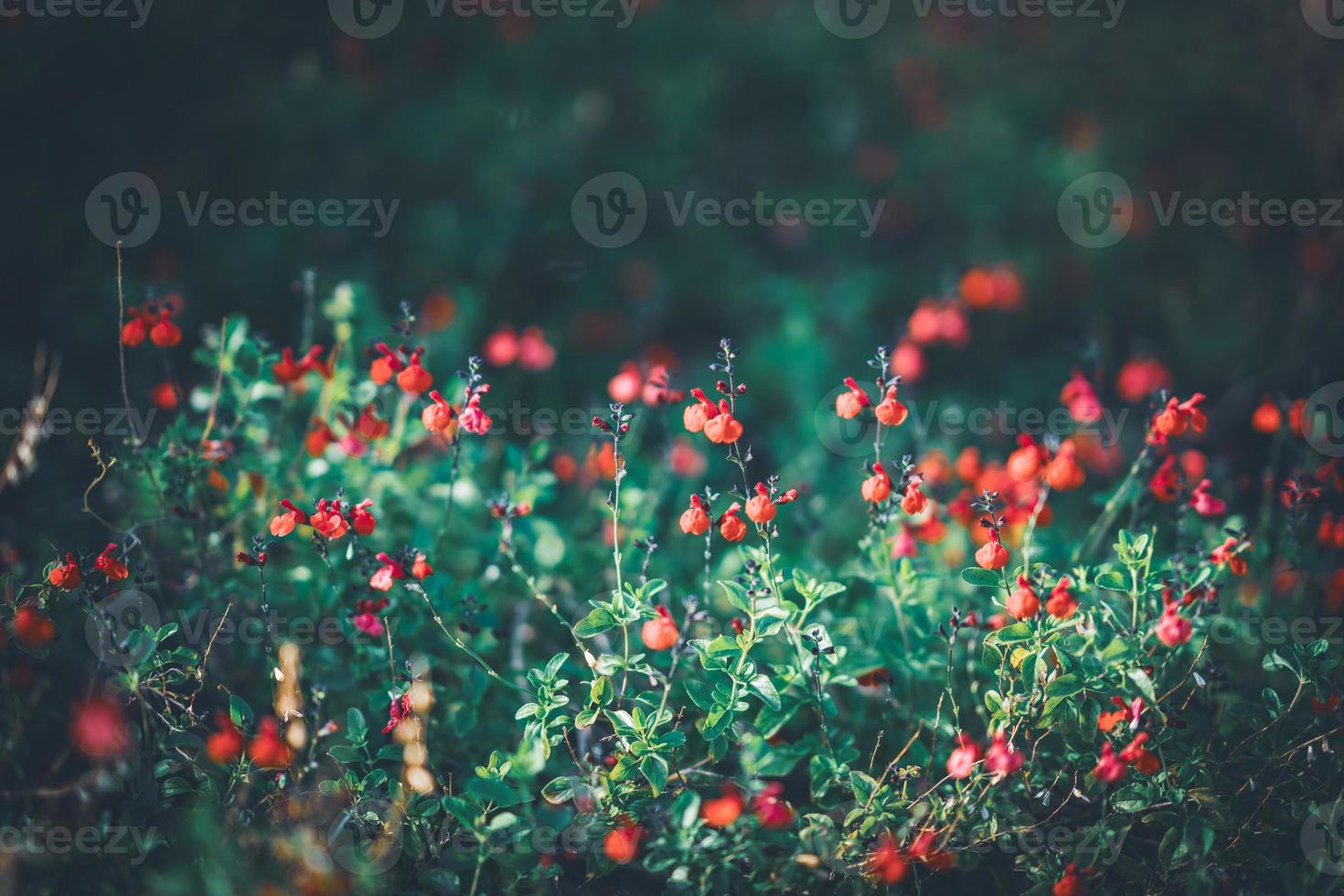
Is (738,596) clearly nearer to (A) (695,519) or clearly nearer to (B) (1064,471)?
(A) (695,519)

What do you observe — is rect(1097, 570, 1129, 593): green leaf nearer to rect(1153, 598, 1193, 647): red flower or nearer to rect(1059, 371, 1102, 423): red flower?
rect(1153, 598, 1193, 647): red flower

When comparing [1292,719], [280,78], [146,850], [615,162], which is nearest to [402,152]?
[280,78]

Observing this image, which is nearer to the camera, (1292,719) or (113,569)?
(113,569)

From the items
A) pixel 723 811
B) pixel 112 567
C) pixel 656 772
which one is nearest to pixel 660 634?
pixel 656 772

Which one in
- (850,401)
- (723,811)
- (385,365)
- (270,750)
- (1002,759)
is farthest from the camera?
(385,365)

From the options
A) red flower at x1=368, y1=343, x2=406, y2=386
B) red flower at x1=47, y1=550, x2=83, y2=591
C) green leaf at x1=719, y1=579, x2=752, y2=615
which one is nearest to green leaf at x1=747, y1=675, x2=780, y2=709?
green leaf at x1=719, y1=579, x2=752, y2=615

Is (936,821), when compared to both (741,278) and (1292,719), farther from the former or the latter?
(741,278)
